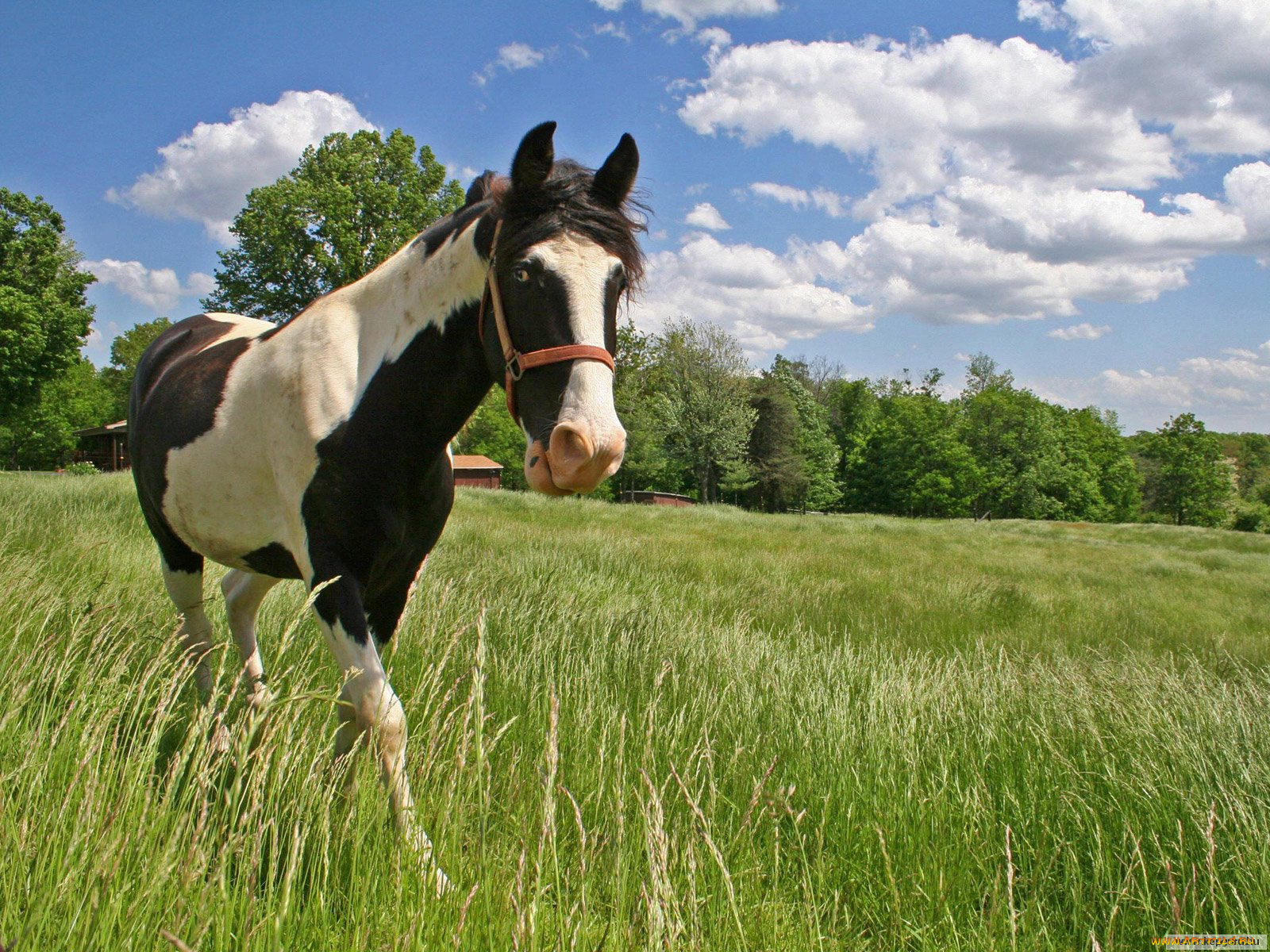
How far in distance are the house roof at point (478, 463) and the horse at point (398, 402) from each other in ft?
185

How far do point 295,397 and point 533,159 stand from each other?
1.29 meters

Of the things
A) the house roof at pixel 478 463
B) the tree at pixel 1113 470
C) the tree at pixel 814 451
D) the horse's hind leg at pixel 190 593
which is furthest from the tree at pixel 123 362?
the tree at pixel 1113 470

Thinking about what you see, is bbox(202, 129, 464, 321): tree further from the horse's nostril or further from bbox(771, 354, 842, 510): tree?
bbox(771, 354, 842, 510): tree

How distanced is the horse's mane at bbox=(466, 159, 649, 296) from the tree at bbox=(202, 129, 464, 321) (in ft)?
93.8

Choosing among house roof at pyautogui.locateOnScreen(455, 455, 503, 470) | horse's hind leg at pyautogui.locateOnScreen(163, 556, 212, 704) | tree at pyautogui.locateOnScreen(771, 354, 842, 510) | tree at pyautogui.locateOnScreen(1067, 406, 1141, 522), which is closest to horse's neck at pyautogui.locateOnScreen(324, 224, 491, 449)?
horse's hind leg at pyautogui.locateOnScreen(163, 556, 212, 704)

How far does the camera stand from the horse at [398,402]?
2.19m

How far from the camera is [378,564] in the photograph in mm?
2621

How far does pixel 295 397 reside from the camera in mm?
2723

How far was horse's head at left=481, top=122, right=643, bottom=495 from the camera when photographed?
6.56 ft

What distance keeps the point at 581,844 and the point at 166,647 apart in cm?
145

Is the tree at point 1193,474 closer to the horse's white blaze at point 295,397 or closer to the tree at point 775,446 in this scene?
the tree at point 775,446

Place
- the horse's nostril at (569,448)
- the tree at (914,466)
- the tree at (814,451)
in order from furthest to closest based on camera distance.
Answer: the tree at (914,466)
the tree at (814,451)
the horse's nostril at (569,448)

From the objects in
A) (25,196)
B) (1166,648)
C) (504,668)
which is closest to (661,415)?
(25,196)

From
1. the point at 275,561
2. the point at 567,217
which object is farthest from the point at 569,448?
the point at 275,561
